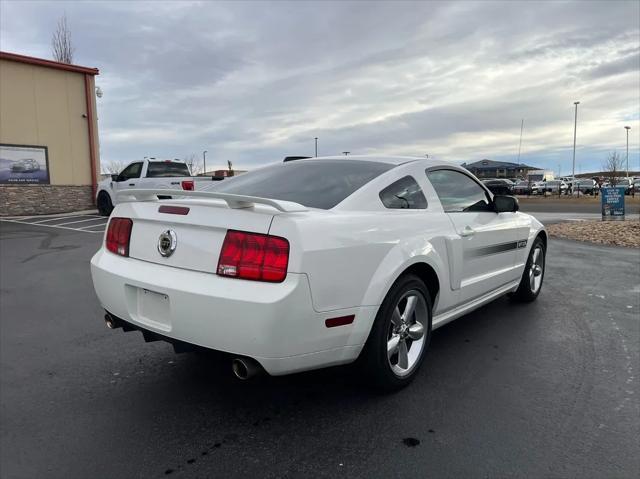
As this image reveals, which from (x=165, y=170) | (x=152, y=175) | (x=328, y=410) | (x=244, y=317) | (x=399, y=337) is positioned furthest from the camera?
(x=165, y=170)

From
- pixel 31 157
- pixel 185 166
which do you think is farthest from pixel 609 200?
pixel 31 157

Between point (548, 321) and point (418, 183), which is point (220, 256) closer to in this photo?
point (418, 183)

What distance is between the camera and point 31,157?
1873 centimetres

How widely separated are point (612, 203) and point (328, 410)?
56.7 feet

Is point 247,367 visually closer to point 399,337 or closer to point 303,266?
point 303,266

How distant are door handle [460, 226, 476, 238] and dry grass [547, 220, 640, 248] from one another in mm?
7992

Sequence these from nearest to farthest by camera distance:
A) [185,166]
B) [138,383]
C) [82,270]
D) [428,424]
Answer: [428,424], [138,383], [82,270], [185,166]

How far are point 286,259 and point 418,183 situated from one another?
1542mm

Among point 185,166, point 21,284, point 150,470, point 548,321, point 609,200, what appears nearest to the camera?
point 150,470

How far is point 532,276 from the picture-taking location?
536 cm

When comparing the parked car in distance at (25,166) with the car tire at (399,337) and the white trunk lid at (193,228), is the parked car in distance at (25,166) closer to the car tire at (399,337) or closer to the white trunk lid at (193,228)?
the white trunk lid at (193,228)

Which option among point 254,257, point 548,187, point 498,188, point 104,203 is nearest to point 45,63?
point 104,203

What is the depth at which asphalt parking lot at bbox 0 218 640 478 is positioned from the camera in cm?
240

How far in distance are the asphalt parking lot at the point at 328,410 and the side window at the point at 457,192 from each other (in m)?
1.13
